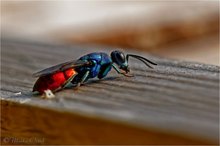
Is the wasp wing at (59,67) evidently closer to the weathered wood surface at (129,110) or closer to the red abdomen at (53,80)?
the red abdomen at (53,80)

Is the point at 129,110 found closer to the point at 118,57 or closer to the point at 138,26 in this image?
the point at 118,57

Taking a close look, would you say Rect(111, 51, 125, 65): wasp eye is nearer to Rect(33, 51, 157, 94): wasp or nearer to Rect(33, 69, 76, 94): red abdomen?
Rect(33, 51, 157, 94): wasp

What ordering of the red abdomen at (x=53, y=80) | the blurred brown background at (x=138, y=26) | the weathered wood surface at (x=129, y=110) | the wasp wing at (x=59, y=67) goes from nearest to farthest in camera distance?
the weathered wood surface at (x=129, y=110) → the red abdomen at (x=53, y=80) → the wasp wing at (x=59, y=67) → the blurred brown background at (x=138, y=26)

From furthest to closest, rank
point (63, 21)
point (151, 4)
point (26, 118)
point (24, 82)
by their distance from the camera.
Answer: point (151, 4) → point (63, 21) → point (24, 82) → point (26, 118)

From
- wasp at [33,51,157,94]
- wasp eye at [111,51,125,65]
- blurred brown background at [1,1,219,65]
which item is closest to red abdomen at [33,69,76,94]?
wasp at [33,51,157,94]

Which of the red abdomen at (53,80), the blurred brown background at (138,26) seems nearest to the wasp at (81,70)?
the red abdomen at (53,80)

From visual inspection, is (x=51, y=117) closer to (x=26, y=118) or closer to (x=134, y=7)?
(x=26, y=118)

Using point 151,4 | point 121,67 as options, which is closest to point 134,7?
point 151,4
